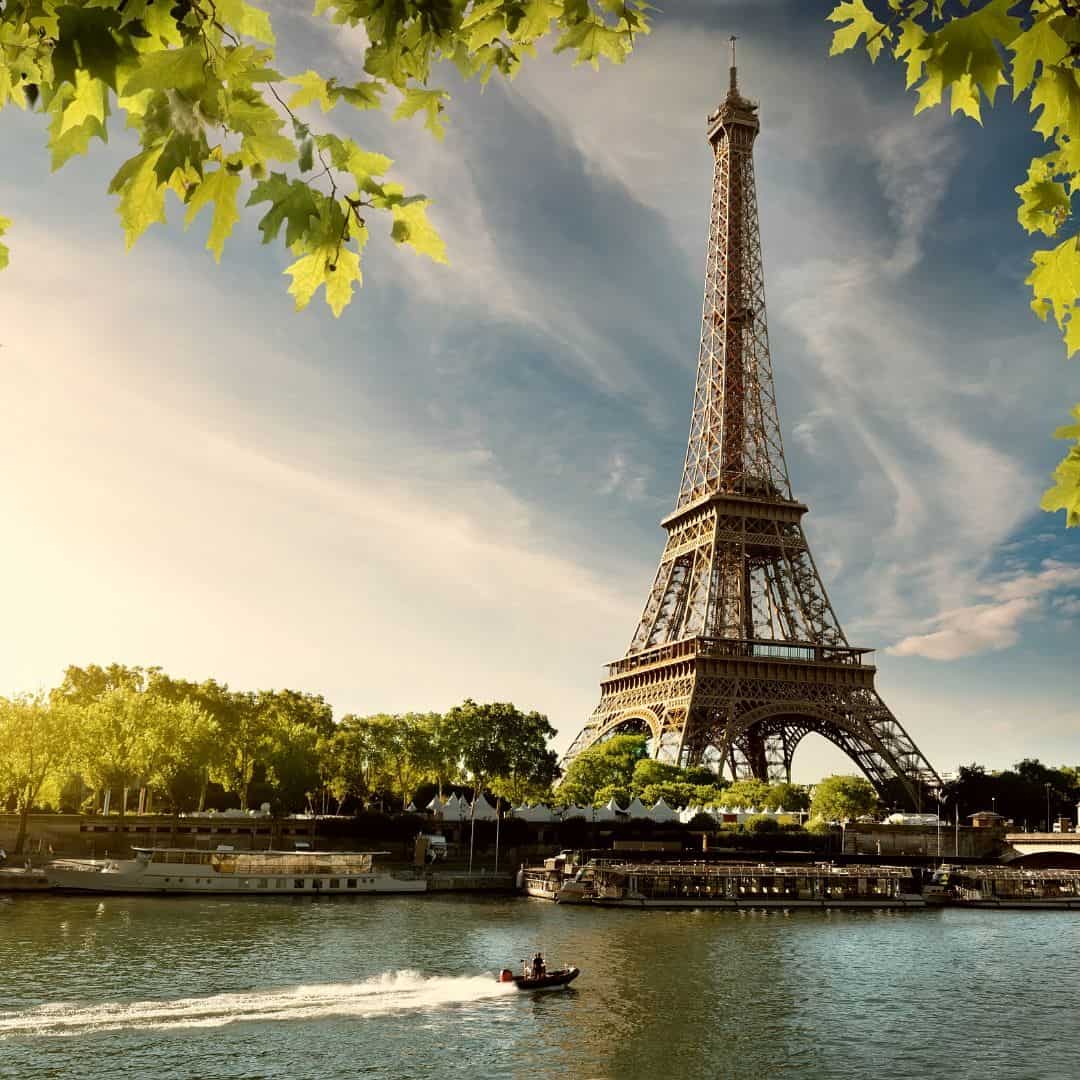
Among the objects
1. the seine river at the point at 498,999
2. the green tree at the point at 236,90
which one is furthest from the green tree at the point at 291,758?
the green tree at the point at 236,90

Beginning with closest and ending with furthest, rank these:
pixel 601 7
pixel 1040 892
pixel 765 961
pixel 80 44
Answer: pixel 80 44
pixel 601 7
pixel 765 961
pixel 1040 892

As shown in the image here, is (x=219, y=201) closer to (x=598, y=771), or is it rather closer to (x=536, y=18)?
(x=536, y=18)

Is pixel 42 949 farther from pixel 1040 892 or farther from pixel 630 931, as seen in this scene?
pixel 1040 892

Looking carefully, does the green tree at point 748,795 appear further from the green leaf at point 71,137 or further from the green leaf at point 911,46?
the green leaf at point 71,137

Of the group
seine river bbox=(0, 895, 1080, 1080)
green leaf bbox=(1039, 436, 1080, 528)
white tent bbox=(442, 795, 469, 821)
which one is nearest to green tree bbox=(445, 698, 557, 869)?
white tent bbox=(442, 795, 469, 821)

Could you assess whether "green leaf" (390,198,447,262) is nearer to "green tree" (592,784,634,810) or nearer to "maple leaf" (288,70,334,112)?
"maple leaf" (288,70,334,112)

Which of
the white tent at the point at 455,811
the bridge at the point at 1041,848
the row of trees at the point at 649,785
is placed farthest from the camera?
the bridge at the point at 1041,848

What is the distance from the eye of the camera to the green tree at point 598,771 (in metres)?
101

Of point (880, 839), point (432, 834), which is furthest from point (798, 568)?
point (432, 834)

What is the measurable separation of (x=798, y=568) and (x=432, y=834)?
157ft

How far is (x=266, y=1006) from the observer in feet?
114

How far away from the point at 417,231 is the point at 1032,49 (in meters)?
3.00

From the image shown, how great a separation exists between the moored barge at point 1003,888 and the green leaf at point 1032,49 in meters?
81.4

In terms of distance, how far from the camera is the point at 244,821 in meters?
91.9
